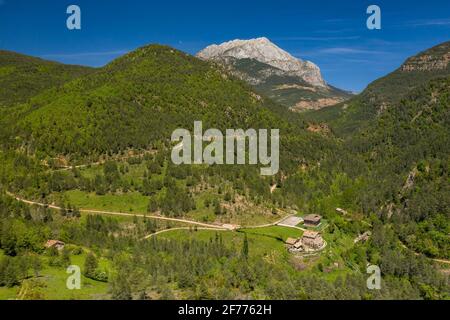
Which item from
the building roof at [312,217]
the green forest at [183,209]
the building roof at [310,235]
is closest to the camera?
the green forest at [183,209]

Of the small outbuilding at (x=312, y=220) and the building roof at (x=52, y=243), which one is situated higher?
the building roof at (x=52, y=243)

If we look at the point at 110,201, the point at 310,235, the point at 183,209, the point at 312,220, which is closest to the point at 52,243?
the point at 110,201

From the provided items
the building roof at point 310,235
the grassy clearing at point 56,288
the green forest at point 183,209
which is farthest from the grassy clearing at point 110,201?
the grassy clearing at point 56,288

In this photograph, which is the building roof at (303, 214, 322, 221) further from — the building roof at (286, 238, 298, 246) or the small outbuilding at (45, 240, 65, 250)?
the small outbuilding at (45, 240, 65, 250)

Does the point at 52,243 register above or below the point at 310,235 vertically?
above

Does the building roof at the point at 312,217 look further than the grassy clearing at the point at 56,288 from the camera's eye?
Yes

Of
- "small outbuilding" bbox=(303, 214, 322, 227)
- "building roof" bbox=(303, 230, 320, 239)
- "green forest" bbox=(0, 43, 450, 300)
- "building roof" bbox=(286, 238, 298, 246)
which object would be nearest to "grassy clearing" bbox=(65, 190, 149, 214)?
"green forest" bbox=(0, 43, 450, 300)

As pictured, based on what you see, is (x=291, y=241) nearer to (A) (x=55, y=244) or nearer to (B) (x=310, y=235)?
(B) (x=310, y=235)

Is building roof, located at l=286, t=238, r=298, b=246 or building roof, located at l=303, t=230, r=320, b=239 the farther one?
building roof, located at l=303, t=230, r=320, b=239

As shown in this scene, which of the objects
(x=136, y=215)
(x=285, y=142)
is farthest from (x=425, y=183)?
(x=136, y=215)

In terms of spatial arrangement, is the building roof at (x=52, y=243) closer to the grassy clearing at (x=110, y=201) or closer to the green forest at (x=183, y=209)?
the green forest at (x=183, y=209)
